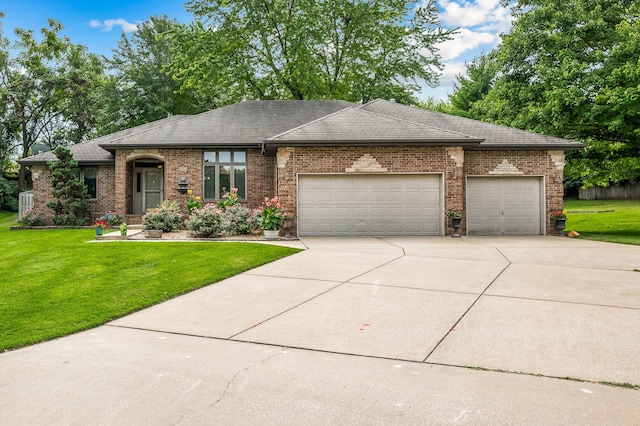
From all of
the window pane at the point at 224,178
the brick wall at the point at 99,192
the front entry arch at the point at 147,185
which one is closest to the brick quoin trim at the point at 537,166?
the window pane at the point at 224,178

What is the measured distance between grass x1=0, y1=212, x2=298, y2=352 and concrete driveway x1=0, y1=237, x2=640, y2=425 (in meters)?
→ 0.43

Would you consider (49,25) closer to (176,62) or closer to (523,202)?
(176,62)

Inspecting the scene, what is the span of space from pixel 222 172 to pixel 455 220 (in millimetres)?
8731

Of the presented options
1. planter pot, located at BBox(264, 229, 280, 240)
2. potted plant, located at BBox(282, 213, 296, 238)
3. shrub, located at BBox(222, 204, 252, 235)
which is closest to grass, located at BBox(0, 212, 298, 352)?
planter pot, located at BBox(264, 229, 280, 240)

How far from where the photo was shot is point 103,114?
87.6ft

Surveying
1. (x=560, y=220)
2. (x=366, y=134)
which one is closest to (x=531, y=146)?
(x=560, y=220)

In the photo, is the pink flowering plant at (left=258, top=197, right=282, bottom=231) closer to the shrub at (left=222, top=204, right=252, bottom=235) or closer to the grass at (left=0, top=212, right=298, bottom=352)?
the shrub at (left=222, top=204, right=252, bottom=235)

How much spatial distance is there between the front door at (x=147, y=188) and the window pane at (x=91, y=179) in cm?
165

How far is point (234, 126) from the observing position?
1694 centimetres

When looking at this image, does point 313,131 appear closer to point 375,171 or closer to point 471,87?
point 375,171

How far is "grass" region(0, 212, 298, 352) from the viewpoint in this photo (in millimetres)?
4613

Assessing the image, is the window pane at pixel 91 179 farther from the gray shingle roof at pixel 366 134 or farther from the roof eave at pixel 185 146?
the gray shingle roof at pixel 366 134

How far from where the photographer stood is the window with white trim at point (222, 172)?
15.8 meters

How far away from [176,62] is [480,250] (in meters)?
19.9
